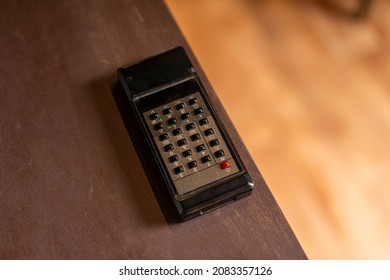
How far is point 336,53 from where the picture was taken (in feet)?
3.56

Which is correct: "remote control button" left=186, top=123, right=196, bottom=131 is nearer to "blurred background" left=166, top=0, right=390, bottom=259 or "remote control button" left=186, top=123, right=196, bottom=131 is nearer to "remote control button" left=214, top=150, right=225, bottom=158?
"remote control button" left=214, top=150, right=225, bottom=158

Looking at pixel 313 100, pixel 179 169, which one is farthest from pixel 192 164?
pixel 313 100

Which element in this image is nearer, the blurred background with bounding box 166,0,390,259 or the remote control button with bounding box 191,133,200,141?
the remote control button with bounding box 191,133,200,141

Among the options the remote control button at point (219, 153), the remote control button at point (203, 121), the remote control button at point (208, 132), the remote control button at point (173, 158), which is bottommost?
the remote control button at point (219, 153)

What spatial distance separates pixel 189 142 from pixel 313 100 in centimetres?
59

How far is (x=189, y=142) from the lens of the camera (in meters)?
0.50

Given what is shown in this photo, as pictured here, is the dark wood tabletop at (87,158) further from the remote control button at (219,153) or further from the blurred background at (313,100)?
the blurred background at (313,100)

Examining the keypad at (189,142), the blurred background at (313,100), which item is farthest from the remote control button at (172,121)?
the blurred background at (313,100)

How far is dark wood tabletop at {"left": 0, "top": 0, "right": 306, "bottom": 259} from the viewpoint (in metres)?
0.48

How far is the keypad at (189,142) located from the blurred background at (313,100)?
18.5 inches

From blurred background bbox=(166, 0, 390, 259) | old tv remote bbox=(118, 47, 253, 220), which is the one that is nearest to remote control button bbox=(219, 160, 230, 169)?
old tv remote bbox=(118, 47, 253, 220)

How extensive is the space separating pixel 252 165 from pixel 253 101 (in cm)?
54

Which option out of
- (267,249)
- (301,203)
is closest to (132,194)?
(267,249)

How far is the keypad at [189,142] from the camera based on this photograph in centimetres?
48
